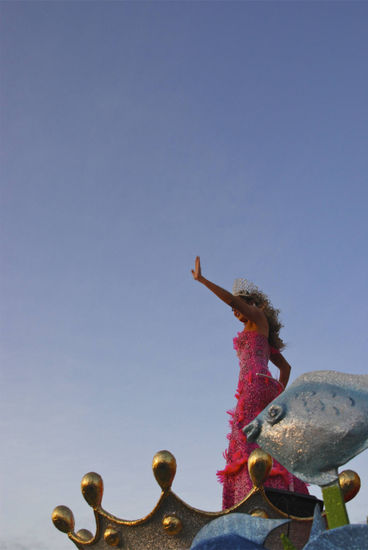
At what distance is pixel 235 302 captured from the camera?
18.0 feet

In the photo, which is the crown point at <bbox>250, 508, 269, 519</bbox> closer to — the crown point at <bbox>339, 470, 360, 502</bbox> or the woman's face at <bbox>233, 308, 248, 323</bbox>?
the crown point at <bbox>339, 470, 360, 502</bbox>

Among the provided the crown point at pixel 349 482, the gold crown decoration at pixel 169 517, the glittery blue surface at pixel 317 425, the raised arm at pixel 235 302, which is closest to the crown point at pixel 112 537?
the gold crown decoration at pixel 169 517

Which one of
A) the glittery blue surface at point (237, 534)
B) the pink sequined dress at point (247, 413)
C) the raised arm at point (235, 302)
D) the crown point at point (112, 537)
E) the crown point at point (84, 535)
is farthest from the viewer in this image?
the raised arm at point (235, 302)

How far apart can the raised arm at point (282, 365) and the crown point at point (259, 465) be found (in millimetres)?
2711

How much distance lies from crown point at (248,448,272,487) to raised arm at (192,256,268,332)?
7.28ft

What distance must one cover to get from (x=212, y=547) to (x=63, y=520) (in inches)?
72.6

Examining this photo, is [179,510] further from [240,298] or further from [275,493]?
[240,298]

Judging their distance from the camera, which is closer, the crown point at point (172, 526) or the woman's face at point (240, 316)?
the crown point at point (172, 526)

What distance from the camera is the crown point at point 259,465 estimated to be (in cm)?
339

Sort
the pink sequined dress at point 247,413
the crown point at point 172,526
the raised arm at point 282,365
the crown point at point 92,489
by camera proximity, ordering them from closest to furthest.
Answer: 1. the crown point at point 172,526
2. the crown point at point 92,489
3. the pink sequined dress at point 247,413
4. the raised arm at point 282,365

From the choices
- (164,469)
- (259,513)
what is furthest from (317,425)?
(164,469)

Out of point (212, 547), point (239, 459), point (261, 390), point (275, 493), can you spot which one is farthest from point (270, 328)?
point (212, 547)

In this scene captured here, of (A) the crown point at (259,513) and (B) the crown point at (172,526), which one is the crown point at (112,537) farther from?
(A) the crown point at (259,513)

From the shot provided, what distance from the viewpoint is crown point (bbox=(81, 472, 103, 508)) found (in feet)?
12.2
